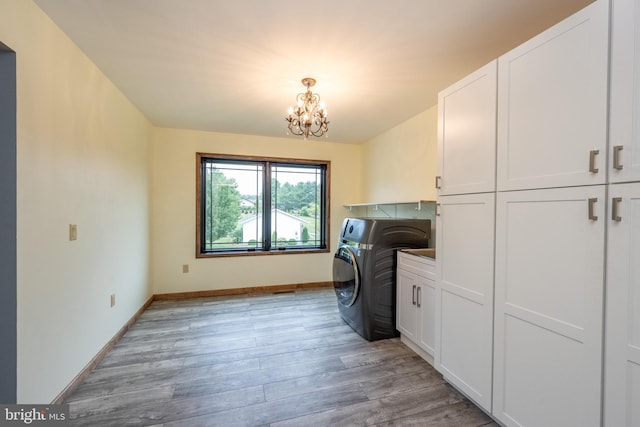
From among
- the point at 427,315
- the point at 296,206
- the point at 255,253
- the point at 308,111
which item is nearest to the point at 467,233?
the point at 427,315

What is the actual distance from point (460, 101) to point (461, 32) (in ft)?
1.36

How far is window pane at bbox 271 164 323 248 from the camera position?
4.14 meters

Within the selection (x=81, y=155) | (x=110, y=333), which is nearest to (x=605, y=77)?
(x=81, y=155)

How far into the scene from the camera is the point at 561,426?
1.21m

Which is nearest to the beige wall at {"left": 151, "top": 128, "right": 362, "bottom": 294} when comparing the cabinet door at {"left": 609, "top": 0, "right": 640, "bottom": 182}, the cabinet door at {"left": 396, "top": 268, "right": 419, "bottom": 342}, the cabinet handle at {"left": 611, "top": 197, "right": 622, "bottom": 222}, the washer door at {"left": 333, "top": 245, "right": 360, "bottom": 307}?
the washer door at {"left": 333, "top": 245, "right": 360, "bottom": 307}

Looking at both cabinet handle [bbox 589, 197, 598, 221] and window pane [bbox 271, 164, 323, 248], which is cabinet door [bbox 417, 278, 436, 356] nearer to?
cabinet handle [bbox 589, 197, 598, 221]

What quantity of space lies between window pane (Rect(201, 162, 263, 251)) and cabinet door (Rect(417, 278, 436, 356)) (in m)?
2.60

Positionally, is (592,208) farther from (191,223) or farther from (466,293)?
(191,223)

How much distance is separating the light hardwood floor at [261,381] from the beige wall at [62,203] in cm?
34

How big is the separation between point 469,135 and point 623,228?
906 millimetres

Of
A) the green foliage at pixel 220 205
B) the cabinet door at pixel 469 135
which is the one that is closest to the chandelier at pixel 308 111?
the cabinet door at pixel 469 135

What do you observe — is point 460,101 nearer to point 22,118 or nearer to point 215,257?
point 22,118

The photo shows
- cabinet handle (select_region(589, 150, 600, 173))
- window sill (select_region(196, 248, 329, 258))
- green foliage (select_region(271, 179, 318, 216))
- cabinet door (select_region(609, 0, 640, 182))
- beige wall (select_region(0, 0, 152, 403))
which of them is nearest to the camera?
cabinet door (select_region(609, 0, 640, 182))

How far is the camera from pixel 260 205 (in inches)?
160
